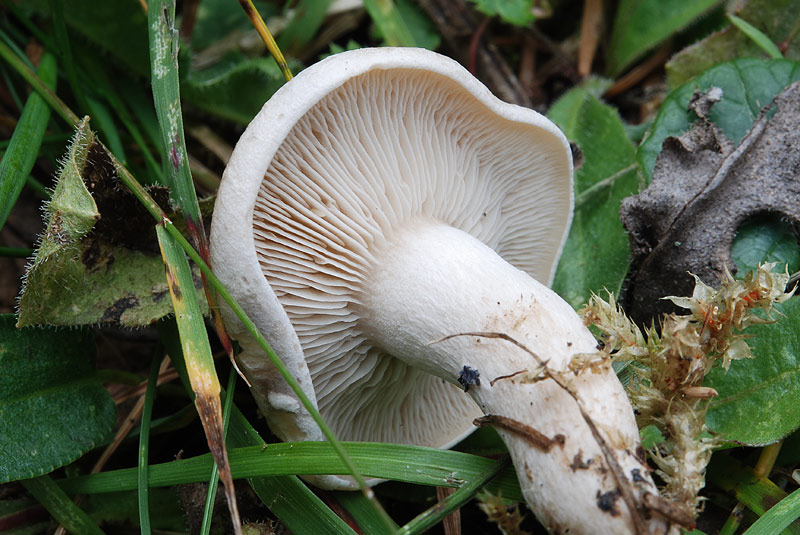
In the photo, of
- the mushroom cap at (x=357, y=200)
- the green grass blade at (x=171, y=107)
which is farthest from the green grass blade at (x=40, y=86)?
the mushroom cap at (x=357, y=200)

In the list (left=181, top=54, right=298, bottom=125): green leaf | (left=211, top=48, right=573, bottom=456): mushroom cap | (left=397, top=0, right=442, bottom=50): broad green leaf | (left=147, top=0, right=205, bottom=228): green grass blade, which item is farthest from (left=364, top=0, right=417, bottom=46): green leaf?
(left=147, top=0, right=205, bottom=228): green grass blade

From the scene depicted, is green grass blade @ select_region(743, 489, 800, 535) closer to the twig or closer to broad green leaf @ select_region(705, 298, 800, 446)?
broad green leaf @ select_region(705, 298, 800, 446)

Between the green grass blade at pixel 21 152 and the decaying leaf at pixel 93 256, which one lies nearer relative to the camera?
the decaying leaf at pixel 93 256

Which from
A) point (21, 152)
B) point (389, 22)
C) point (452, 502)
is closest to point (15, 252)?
point (21, 152)

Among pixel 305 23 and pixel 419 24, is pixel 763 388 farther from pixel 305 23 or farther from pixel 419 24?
pixel 305 23

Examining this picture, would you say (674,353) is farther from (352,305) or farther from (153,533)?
(153,533)

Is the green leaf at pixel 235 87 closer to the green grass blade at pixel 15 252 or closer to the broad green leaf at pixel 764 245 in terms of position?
the green grass blade at pixel 15 252

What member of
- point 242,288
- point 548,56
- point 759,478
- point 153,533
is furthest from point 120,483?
point 548,56
